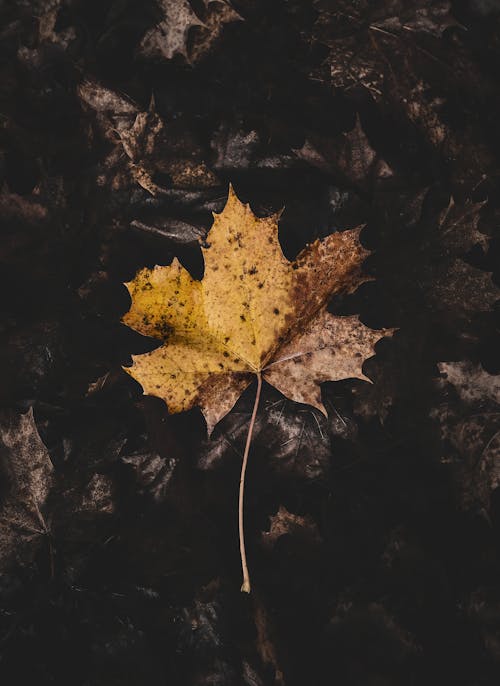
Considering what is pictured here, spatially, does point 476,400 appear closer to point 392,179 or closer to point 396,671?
point 392,179

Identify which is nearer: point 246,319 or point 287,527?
point 246,319

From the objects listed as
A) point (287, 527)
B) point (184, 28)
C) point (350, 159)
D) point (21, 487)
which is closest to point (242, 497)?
point (287, 527)

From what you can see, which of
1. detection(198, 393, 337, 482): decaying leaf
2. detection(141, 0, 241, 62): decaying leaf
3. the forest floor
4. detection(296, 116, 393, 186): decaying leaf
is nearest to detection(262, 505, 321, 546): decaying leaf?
the forest floor

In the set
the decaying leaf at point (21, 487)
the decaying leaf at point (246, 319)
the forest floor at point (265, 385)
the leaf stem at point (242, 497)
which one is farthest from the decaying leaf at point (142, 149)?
the decaying leaf at point (21, 487)

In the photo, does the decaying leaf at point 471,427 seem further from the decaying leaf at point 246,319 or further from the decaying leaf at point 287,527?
the decaying leaf at point 287,527

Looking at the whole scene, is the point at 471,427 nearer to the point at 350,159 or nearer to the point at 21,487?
the point at 350,159

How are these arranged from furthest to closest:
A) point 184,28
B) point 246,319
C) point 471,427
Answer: point 184,28
point 471,427
point 246,319

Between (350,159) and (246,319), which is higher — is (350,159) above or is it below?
above

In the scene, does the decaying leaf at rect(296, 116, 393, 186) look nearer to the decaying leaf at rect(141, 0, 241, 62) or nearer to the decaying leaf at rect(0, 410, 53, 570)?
the decaying leaf at rect(141, 0, 241, 62)
